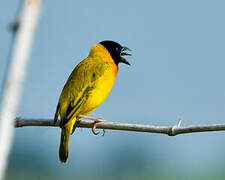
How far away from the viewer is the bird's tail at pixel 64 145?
4921 millimetres

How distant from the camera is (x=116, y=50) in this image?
6.63 meters

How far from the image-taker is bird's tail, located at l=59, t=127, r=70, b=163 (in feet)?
16.1

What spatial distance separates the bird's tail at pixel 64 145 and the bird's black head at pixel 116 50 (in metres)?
1.79

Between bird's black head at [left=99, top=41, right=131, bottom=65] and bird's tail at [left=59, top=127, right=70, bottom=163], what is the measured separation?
70.5 inches

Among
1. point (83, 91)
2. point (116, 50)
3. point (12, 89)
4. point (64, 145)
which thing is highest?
point (116, 50)

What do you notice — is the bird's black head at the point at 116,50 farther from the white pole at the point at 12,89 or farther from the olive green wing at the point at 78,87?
the white pole at the point at 12,89

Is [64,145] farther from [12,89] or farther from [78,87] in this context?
[12,89]

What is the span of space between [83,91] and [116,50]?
5.08 ft

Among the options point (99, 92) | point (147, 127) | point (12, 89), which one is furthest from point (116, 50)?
point (12, 89)

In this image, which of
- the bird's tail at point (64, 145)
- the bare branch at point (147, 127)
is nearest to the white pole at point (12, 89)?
the bare branch at point (147, 127)

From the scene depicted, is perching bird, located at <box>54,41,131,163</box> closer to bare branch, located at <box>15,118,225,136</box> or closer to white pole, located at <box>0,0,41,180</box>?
bare branch, located at <box>15,118,225,136</box>

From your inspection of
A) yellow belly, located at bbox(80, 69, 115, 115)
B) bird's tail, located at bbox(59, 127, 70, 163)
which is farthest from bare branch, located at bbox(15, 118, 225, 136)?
yellow belly, located at bbox(80, 69, 115, 115)

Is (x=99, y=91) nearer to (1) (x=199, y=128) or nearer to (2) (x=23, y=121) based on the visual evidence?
(2) (x=23, y=121)

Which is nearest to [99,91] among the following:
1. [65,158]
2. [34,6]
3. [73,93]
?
[73,93]
